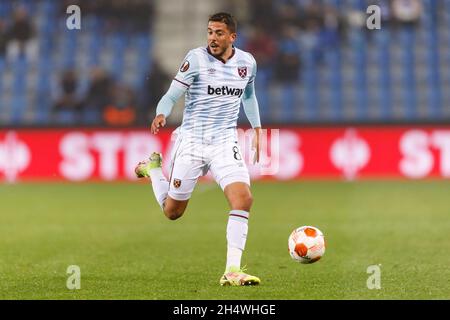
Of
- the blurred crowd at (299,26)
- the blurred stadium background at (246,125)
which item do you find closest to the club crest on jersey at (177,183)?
the blurred stadium background at (246,125)

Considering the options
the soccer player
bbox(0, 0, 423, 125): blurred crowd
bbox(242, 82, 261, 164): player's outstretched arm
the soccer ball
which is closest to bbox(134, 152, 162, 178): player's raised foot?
the soccer player

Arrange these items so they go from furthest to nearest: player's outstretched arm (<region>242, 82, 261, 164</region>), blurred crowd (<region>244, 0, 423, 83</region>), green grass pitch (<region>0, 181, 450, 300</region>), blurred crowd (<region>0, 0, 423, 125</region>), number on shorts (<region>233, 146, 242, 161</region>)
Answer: blurred crowd (<region>244, 0, 423, 83</region>)
blurred crowd (<region>0, 0, 423, 125</region>)
player's outstretched arm (<region>242, 82, 261, 164</region>)
number on shorts (<region>233, 146, 242, 161</region>)
green grass pitch (<region>0, 181, 450, 300</region>)

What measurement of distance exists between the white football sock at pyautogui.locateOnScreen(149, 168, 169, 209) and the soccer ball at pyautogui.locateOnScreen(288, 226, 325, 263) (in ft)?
3.94

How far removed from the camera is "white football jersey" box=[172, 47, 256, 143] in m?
7.33

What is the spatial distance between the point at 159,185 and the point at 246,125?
11.3 m

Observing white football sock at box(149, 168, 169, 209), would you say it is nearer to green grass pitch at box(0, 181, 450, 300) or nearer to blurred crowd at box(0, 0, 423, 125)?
green grass pitch at box(0, 181, 450, 300)

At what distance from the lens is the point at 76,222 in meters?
12.4

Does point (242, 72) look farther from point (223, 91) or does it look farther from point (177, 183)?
point (177, 183)

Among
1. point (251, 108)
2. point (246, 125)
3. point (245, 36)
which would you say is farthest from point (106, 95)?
point (251, 108)

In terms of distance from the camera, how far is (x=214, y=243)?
404 inches

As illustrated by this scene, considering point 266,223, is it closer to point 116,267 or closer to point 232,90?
point 116,267

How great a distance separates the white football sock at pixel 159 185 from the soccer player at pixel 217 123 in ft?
0.93

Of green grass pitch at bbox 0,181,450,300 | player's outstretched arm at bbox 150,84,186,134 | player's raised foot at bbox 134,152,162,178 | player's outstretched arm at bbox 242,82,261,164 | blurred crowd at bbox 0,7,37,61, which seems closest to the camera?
green grass pitch at bbox 0,181,450,300

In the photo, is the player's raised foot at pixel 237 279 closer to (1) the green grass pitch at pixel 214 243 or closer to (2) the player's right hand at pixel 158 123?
(1) the green grass pitch at pixel 214 243
